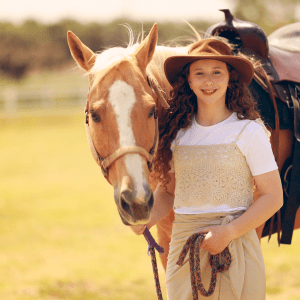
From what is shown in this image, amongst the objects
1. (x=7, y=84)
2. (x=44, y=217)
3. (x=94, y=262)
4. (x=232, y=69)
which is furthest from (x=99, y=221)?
(x=7, y=84)

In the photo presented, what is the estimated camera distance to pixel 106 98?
54.9 inches

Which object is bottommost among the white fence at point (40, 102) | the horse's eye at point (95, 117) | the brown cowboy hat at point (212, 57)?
the white fence at point (40, 102)

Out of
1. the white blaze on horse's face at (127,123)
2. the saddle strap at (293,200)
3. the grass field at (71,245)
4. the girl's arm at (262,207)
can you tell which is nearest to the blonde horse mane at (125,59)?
the white blaze on horse's face at (127,123)

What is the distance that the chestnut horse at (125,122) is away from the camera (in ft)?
4.21

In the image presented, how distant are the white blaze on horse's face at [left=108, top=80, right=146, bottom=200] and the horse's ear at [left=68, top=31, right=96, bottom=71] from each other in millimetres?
271

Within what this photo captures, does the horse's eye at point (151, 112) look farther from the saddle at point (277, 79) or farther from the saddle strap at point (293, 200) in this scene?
the saddle strap at point (293, 200)

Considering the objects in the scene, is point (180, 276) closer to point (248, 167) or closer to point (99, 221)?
point (248, 167)

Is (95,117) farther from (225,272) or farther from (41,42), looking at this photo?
(41,42)

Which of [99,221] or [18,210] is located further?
[18,210]

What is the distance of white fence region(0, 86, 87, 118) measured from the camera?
16406mm

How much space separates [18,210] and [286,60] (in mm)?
4858

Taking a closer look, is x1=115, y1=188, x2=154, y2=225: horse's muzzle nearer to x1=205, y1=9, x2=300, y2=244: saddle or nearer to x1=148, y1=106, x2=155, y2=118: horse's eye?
x1=148, y1=106, x2=155, y2=118: horse's eye

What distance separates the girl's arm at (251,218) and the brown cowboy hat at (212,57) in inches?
18.5
